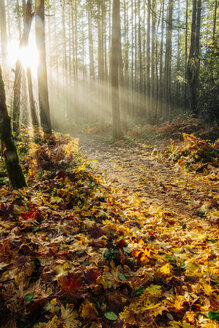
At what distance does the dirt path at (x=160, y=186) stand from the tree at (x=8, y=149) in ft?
6.72

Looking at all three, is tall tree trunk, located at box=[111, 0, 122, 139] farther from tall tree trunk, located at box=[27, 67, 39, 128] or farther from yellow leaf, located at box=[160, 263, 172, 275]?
yellow leaf, located at box=[160, 263, 172, 275]

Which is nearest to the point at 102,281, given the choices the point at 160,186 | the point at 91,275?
the point at 91,275

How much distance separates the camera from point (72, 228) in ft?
8.62

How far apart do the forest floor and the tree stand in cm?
24

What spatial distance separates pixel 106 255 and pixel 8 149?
2.40m

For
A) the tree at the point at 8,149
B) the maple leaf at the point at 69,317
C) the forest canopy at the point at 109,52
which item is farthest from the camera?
the forest canopy at the point at 109,52

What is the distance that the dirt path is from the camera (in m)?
3.68

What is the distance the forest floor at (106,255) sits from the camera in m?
1.62

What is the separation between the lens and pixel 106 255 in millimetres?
2234

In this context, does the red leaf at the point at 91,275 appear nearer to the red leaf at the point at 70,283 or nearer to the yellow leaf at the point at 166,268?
the red leaf at the point at 70,283

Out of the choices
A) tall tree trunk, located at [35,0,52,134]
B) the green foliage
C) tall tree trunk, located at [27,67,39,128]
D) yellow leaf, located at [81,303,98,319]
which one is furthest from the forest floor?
tall tree trunk, located at [27,67,39,128]

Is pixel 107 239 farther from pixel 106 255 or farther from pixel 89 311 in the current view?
pixel 89 311

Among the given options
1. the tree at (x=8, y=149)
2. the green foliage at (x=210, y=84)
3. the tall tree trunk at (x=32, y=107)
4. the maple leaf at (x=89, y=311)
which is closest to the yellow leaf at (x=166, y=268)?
the maple leaf at (x=89, y=311)

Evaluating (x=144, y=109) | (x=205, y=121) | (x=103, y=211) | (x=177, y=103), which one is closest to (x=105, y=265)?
(x=103, y=211)
